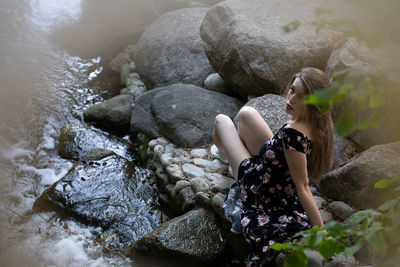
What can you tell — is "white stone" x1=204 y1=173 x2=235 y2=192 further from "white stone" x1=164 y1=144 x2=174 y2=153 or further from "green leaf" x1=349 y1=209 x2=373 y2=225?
"green leaf" x1=349 y1=209 x2=373 y2=225

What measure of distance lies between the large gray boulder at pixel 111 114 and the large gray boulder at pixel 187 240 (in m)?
2.03

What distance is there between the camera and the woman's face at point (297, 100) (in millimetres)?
2248

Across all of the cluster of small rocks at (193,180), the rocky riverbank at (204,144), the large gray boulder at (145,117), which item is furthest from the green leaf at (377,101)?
the large gray boulder at (145,117)

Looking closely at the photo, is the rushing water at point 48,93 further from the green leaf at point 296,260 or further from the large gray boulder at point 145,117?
the green leaf at point 296,260

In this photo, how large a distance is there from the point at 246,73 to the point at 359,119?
50.7 inches

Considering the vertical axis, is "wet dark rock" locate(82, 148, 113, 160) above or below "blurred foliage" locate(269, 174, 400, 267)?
below

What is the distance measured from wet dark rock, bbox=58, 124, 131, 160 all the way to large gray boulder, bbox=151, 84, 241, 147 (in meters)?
0.64

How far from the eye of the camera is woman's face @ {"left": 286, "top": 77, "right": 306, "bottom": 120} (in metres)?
2.25

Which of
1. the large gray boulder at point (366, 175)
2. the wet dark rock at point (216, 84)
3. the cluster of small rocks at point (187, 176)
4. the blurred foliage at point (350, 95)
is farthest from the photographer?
the wet dark rock at point (216, 84)

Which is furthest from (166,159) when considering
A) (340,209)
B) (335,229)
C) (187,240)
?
(335,229)

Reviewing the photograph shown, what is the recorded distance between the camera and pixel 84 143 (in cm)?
427

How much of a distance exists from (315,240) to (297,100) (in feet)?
4.54

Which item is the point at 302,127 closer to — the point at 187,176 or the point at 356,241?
the point at 356,241

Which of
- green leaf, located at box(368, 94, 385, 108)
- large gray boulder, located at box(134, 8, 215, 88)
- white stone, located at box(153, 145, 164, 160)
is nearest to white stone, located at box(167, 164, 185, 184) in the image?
white stone, located at box(153, 145, 164, 160)
